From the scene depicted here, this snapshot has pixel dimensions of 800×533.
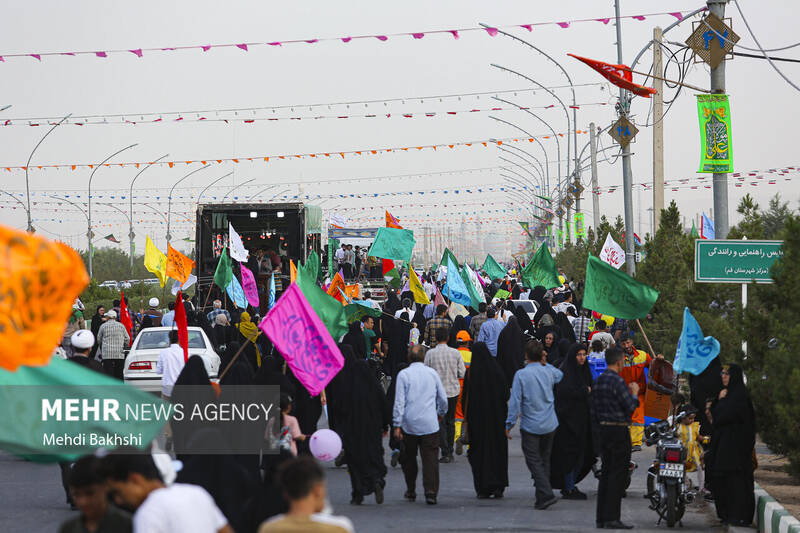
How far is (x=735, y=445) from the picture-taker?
408 inches

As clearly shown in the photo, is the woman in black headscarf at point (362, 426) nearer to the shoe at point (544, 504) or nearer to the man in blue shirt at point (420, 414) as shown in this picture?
the man in blue shirt at point (420, 414)

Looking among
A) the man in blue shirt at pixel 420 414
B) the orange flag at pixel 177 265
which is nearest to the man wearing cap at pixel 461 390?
the man in blue shirt at pixel 420 414

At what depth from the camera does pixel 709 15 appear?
14.5 meters

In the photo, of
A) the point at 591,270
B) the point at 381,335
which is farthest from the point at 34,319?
the point at 381,335

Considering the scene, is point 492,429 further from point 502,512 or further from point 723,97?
point 723,97

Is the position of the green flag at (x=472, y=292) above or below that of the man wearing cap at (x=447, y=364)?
above

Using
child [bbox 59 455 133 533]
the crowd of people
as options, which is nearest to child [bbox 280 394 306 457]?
the crowd of people

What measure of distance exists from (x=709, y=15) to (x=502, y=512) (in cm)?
672

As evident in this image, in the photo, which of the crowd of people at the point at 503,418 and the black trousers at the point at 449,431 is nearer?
the crowd of people at the point at 503,418

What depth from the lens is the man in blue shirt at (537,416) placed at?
11.4 meters

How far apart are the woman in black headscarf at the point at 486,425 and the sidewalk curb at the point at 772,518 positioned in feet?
8.13

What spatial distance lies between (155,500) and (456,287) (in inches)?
707

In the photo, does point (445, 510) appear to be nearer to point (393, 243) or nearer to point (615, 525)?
point (615, 525)

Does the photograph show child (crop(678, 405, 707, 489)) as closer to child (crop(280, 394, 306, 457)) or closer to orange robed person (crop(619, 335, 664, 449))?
orange robed person (crop(619, 335, 664, 449))
